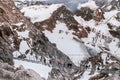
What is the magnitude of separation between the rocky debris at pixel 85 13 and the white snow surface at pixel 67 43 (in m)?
24.2

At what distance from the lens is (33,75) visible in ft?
160

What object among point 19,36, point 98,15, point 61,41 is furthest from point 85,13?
point 19,36

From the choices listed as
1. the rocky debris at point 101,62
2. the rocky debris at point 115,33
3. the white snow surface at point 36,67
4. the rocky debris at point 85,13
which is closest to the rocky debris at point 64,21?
the rocky debris at point 85,13

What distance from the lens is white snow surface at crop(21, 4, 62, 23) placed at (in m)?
157

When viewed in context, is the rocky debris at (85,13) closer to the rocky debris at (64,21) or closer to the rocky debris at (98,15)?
the rocky debris at (98,15)

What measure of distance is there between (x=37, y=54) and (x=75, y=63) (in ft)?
86.5

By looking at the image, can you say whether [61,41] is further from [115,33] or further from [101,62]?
[115,33]

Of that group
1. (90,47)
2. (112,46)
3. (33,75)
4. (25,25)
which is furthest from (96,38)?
(33,75)

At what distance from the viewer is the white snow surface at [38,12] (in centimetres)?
15688

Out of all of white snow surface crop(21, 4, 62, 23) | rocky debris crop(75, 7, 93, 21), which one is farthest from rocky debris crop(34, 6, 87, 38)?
rocky debris crop(75, 7, 93, 21)

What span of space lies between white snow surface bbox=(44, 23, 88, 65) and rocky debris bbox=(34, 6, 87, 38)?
2.28 meters

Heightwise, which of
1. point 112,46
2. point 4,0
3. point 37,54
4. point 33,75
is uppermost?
point 112,46

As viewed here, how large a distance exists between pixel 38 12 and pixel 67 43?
71.9 ft

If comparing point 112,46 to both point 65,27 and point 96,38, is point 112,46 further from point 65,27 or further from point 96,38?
point 65,27
